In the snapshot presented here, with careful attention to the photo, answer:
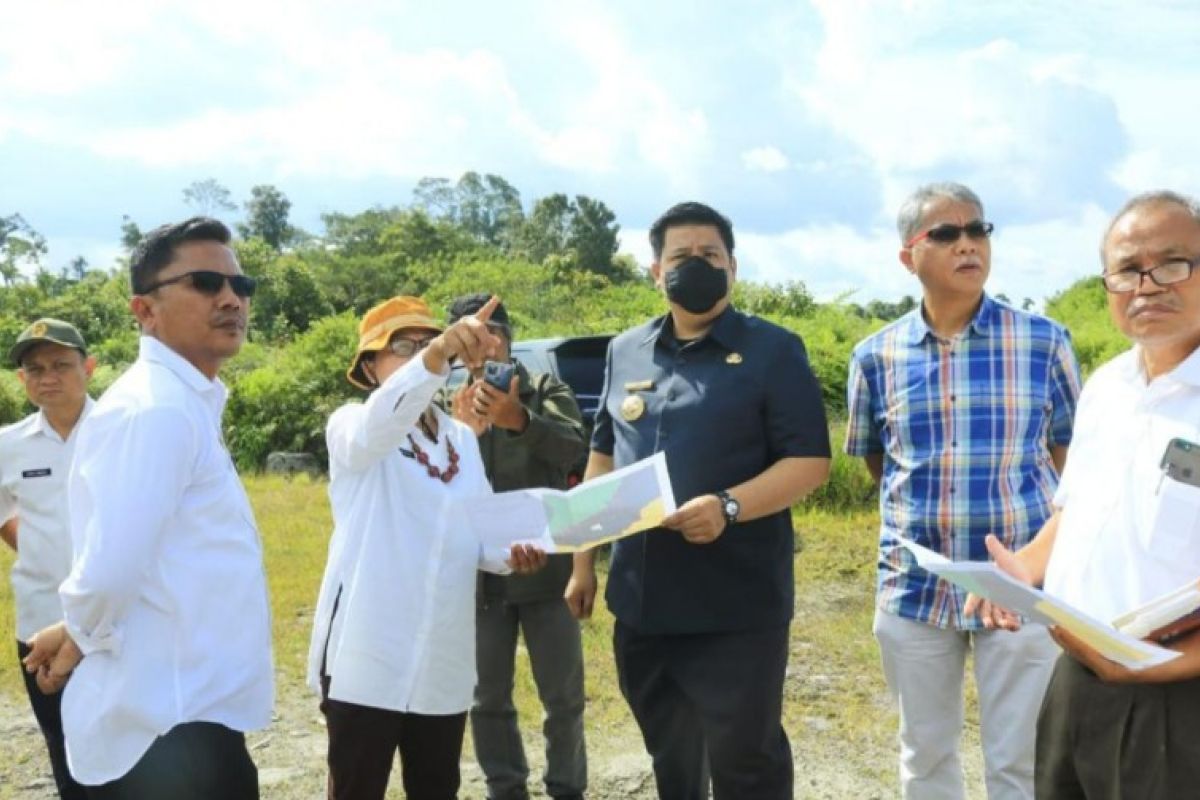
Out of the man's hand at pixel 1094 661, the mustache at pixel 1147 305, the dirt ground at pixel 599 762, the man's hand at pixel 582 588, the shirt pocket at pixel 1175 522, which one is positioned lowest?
the dirt ground at pixel 599 762

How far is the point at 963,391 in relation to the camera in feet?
11.0

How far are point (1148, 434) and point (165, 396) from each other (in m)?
2.12

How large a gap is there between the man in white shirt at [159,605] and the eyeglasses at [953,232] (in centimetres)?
212

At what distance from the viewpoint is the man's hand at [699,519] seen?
294cm

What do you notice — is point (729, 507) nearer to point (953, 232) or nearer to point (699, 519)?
point (699, 519)

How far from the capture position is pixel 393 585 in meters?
3.12

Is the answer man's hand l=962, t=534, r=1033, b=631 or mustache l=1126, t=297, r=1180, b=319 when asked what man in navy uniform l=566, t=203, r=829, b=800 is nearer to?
man's hand l=962, t=534, r=1033, b=631

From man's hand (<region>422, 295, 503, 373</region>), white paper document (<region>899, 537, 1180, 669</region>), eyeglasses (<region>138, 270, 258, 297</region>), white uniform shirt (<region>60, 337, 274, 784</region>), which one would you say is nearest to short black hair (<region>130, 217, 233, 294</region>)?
eyeglasses (<region>138, 270, 258, 297</region>)

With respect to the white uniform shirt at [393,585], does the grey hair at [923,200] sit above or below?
above

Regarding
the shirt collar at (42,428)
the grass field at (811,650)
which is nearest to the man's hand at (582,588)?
the grass field at (811,650)

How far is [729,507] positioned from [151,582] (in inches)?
57.5

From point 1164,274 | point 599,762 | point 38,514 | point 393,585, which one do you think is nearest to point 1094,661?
point 1164,274

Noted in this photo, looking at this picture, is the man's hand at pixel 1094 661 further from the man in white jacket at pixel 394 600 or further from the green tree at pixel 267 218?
the green tree at pixel 267 218

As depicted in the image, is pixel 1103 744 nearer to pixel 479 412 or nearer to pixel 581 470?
pixel 479 412
